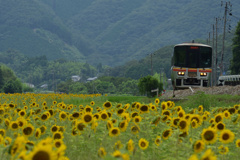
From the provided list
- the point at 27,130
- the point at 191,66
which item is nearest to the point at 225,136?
the point at 27,130

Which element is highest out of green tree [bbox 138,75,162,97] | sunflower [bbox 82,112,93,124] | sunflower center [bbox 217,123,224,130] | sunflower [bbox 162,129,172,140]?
green tree [bbox 138,75,162,97]

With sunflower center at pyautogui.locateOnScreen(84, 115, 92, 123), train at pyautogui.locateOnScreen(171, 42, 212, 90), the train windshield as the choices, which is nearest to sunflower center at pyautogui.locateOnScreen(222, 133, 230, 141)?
sunflower center at pyautogui.locateOnScreen(84, 115, 92, 123)

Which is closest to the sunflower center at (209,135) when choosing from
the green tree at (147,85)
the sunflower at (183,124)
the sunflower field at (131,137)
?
the sunflower field at (131,137)

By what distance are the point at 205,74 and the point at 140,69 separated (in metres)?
129

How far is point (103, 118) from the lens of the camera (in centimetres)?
572

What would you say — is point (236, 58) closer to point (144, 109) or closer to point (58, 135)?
point (144, 109)

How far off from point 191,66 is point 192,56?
0.67 metres

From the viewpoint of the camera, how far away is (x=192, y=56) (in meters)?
25.9

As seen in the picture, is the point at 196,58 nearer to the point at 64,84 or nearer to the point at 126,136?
the point at 126,136

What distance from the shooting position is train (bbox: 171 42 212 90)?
84.1ft

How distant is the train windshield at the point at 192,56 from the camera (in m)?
25.9

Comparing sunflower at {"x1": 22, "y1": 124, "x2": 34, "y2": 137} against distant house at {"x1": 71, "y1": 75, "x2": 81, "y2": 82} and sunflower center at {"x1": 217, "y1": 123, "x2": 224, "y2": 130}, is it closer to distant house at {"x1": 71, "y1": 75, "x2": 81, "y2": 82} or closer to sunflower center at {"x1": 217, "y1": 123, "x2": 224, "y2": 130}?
sunflower center at {"x1": 217, "y1": 123, "x2": 224, "y2": 130}

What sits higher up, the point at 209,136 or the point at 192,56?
the point at 192,56

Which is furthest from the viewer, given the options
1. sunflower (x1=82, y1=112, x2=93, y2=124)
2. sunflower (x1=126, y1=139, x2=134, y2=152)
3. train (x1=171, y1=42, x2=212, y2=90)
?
train (x1=171, y1=42, x2=212, y2=90)
